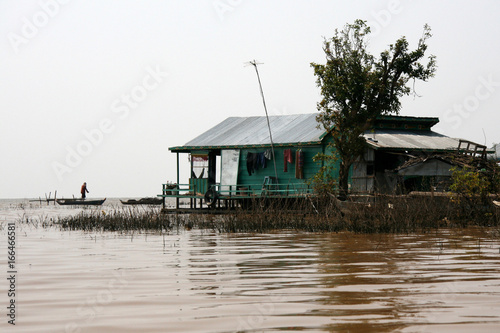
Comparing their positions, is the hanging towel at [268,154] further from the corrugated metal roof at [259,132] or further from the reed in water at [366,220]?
the reed in water at [366,220]

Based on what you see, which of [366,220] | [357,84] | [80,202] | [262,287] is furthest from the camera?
[80,202]

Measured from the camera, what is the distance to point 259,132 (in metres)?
30.2

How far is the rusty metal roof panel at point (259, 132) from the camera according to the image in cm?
2798

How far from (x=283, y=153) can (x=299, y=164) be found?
1179mm

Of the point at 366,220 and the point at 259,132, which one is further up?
the point at 259,132

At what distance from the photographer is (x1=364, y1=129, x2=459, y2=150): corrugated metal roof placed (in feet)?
79.9

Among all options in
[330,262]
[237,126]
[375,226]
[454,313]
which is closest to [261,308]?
[454,313]

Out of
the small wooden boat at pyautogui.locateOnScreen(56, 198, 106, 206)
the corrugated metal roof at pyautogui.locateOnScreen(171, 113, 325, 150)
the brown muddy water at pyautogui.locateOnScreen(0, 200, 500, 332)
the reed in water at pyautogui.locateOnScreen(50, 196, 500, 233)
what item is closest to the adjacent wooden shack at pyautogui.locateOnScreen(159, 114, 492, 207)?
the corrugated metal roof at pyautogui.locateOnScreen(171, 113, 325, 150)

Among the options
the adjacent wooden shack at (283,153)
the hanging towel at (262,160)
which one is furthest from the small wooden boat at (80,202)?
the hanging towel at (262,160)

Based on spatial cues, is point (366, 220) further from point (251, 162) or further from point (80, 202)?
point (80, 202)

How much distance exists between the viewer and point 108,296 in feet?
20.4

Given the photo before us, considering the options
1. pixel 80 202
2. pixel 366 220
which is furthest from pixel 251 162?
pixel 80 202

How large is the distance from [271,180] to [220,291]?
864 inches

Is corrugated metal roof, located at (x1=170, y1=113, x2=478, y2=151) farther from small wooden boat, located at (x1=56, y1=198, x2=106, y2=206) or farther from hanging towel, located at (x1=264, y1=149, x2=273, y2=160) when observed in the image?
small wooden boat, located at (x1=56, y1=198, x2=106, y2=206)
